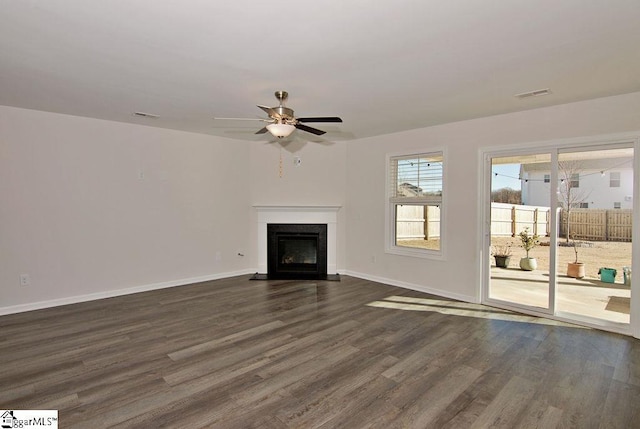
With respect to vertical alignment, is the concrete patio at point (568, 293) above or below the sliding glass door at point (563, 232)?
below

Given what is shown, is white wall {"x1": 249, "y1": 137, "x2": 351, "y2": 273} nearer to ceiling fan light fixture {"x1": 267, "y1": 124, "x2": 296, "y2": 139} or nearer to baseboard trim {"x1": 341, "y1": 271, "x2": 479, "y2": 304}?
baseboard trim {"x1": 341, "y1": 271, "x2": 479, "y2": 304}

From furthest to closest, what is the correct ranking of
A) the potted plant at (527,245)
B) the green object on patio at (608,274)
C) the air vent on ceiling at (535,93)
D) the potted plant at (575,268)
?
the potted plant at (527,245)
the potted plant at (575,268)
the green object on patio at (608,274)
the air vent on ceiling at (535,93)

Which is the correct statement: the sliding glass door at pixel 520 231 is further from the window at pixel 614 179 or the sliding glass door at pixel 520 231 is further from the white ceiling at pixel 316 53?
the white ceiling at pixel 316 53

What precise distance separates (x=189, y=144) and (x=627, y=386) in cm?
580

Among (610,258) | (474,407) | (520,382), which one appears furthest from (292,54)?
(610,258)

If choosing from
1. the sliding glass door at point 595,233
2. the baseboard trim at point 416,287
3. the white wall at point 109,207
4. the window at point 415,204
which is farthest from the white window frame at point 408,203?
the white wall at point 109,207

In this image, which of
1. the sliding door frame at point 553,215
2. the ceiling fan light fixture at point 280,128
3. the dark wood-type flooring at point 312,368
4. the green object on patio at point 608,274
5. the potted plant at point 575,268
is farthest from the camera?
the potted plant at point 575,268

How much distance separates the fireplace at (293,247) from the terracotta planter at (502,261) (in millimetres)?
2768

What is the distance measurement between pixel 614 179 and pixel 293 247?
4.64m

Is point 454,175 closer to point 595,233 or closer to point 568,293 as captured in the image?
point 595,233

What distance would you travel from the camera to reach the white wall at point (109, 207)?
3.91 meters

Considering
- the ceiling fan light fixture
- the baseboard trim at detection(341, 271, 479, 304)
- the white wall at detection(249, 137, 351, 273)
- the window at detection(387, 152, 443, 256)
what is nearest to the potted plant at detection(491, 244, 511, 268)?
the baseboard trim at detection(341, 271, 479, 304)

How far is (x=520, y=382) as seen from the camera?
2.44 meters

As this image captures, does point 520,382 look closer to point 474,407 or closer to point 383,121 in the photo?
point 474,407
